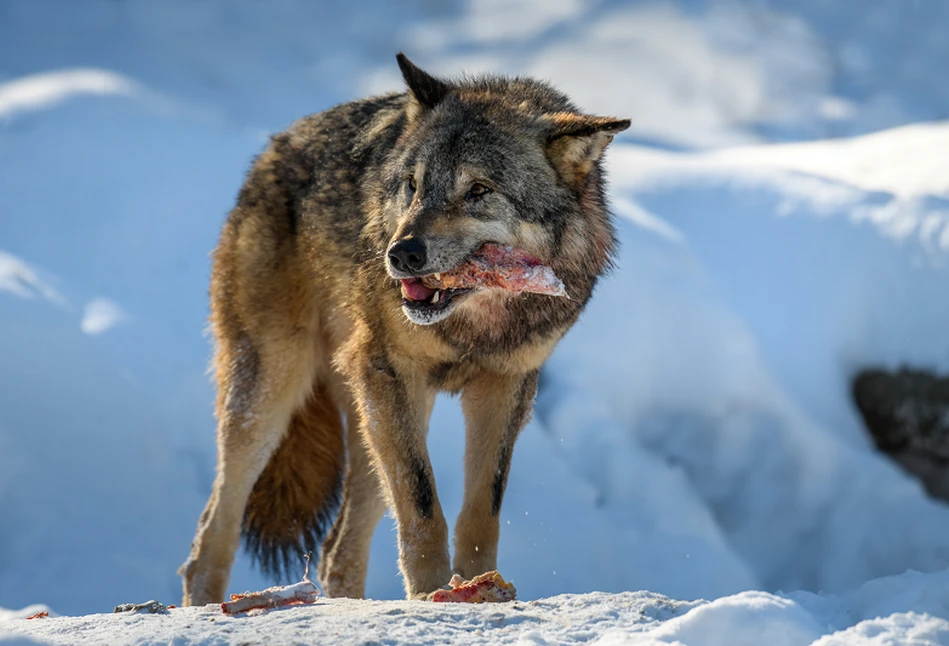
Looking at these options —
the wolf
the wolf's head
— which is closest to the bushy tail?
the wolf

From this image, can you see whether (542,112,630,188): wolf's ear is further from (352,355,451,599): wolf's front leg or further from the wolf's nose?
(352,355,451,599): wolf's front leg

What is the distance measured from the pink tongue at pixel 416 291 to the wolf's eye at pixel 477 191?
0.36m

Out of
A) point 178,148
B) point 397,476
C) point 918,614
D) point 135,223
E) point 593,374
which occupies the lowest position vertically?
point 918,614

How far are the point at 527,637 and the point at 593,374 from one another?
5.24 meters

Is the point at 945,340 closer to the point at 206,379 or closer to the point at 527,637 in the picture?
the point at 206,379

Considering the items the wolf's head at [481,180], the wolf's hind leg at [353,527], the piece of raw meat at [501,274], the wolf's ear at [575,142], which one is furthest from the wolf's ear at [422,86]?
the wolf's hind leg at [353,527]

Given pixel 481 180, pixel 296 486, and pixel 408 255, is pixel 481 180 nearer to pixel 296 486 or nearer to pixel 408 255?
pixel 408 255

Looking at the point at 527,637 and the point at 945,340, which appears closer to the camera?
the point at 527,637

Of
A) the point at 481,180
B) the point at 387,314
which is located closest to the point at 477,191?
the point at 481,180

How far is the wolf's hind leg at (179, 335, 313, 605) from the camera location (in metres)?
4.62

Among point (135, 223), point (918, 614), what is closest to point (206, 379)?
point (135, 223)

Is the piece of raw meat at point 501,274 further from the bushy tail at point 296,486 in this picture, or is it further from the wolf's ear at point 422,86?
the bushy tail at point 296,486

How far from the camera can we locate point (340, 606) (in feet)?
10.0

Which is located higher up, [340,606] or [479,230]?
[479,230]
